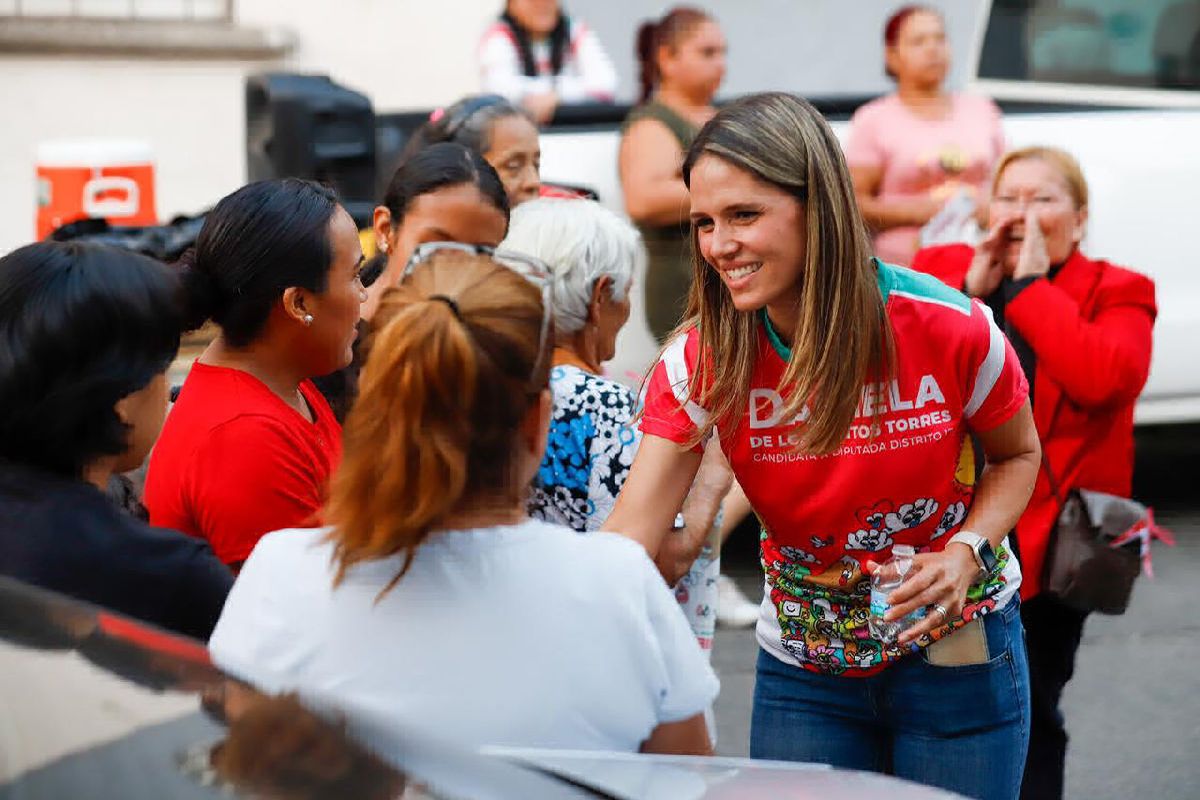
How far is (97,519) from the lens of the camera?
8.00 feet

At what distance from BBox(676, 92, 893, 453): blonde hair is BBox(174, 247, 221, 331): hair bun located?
0.88 m

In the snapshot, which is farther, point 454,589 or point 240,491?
point 240,491

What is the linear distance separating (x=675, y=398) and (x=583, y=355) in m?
0.55

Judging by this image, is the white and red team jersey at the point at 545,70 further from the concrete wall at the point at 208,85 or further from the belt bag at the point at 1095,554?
the belt bag at the point at 1095,554

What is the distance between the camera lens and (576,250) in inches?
131

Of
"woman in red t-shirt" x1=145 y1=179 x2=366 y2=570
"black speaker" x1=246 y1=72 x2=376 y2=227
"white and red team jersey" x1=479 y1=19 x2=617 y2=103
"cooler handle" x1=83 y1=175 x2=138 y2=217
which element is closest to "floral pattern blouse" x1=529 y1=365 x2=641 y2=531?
"woman in red t-shirt" x1=145 y1=179 x2=366 y2=570

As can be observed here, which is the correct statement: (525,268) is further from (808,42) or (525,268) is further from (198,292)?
(808,42)

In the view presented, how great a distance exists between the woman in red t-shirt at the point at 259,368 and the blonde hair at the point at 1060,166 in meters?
1.63

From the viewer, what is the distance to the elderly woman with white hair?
308cm

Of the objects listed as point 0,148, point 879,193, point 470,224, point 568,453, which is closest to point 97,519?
point 568,453

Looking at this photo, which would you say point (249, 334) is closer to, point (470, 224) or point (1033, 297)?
point (470, 224)

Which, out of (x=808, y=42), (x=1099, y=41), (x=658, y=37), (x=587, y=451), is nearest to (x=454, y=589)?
(x=587, y=451)

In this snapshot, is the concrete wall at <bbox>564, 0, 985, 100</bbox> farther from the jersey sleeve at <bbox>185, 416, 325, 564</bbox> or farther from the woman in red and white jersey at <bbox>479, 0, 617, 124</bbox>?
the jersey sleeve at <bbox>185, 416, 325, 564</bbox>

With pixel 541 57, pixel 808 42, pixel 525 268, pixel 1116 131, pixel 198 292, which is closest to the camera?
pixel 525 268
